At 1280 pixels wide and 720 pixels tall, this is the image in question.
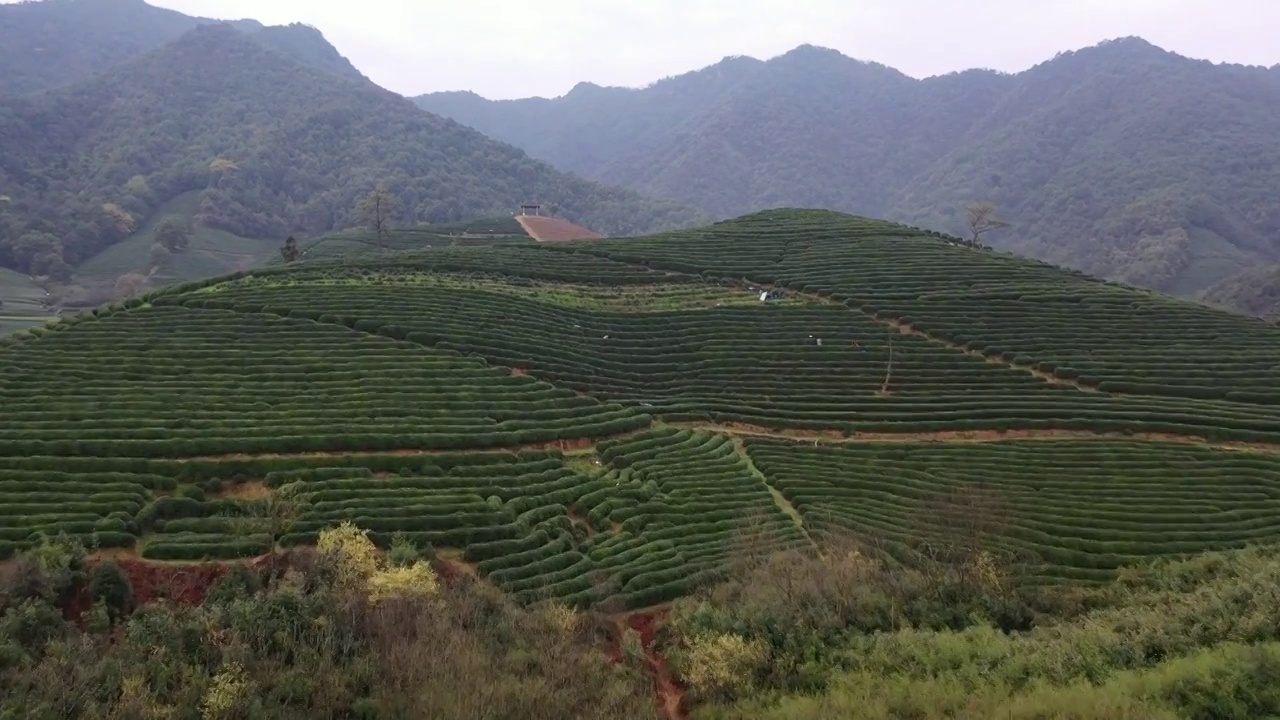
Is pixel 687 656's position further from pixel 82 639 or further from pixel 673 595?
pixel 82 639

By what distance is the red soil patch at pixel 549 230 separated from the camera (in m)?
115

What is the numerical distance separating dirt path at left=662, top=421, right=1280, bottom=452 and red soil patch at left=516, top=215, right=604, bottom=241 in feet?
232

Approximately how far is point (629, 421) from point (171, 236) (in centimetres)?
10840

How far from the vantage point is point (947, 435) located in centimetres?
4478

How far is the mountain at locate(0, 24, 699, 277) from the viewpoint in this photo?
442 ft

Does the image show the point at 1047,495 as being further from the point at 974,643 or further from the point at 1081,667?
the point at 1081,667

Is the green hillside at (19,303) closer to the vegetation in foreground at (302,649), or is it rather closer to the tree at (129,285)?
the tree at (129,285)

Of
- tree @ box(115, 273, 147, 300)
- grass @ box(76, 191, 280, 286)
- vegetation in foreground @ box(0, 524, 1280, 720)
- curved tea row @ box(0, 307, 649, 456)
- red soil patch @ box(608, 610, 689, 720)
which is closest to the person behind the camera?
vegetation in foreground @ box(0, 524, 1280, 720)

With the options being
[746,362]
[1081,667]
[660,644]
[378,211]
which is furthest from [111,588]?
[378,211]

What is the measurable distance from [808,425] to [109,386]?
36.8 meters

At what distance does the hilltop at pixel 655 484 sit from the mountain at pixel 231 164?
291ft

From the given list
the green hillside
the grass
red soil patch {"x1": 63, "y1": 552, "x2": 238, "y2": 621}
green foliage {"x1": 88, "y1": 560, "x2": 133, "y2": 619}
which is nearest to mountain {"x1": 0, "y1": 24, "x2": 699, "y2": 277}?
the grass

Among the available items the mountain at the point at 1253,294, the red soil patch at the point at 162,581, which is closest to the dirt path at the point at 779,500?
the red soil patch at the point at 162,581

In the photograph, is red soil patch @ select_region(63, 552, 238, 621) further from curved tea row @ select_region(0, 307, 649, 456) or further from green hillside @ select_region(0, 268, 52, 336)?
green hillside @ select_region(0, 268, 52, 336)
